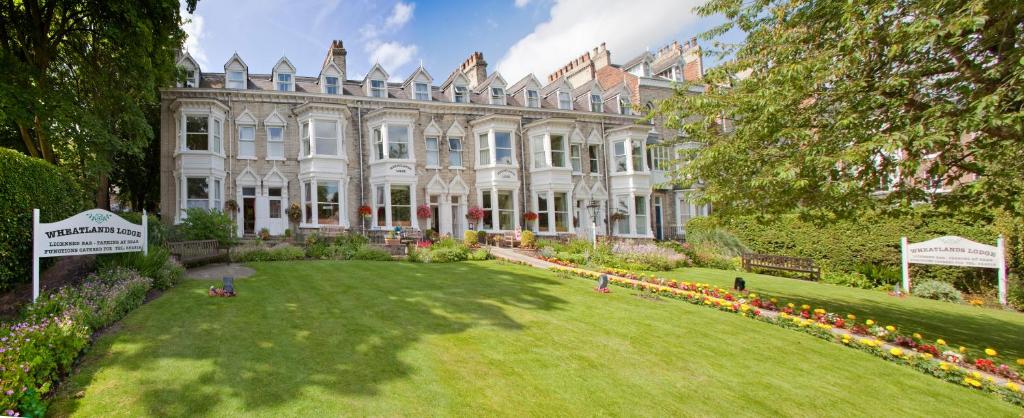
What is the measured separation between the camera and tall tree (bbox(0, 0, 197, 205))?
12000 millimetres

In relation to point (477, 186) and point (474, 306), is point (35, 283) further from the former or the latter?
point (477, 186)

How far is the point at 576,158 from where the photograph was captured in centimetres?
2581

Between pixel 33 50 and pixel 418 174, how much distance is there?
1398 cm

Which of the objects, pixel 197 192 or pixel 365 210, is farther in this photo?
pixel 365 210

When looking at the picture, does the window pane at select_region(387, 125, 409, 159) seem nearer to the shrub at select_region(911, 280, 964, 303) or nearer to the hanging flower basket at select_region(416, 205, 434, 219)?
the hanging flower basket at select_region(416, 205, 434, 219)

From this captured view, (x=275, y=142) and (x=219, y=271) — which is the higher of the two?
(x=275, y=142)

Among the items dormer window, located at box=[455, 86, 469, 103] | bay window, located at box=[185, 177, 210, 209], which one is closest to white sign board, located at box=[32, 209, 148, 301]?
bay window, located at box=[185, 177, 210, 209]

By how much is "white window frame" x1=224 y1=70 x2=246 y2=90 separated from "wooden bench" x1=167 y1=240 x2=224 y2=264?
10.8 m

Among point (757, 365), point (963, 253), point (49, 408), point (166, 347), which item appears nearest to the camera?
point (49, 408)

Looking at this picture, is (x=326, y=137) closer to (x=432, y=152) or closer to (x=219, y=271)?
(x=432, y=152)

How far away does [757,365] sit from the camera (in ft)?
20.7

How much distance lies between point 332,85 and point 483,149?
8.47 meters

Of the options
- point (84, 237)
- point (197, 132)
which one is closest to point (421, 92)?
point (197, 132)

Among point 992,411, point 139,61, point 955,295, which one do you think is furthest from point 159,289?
point 955,295
